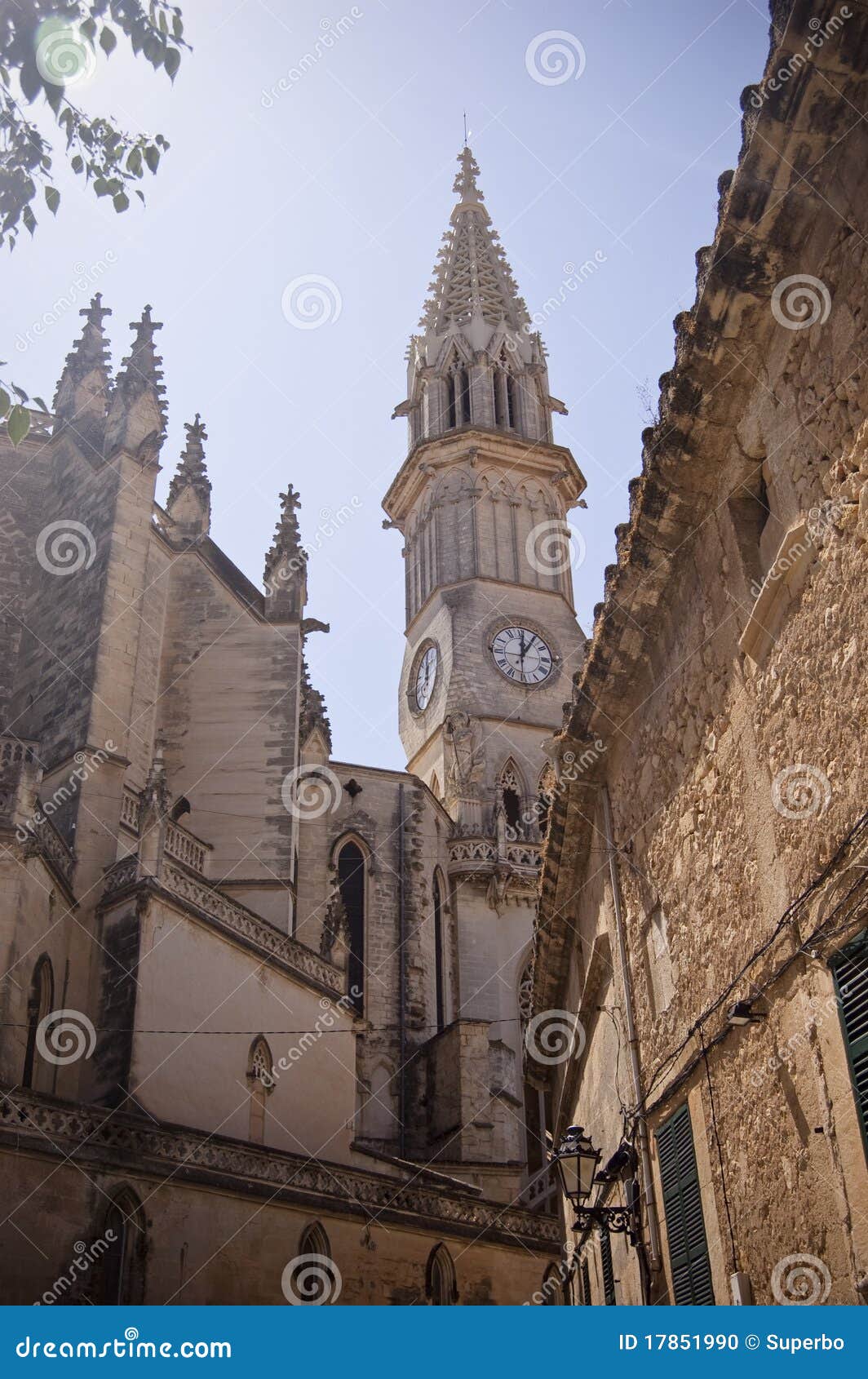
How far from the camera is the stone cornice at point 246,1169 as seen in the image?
1543 cm

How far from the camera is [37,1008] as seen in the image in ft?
57.6

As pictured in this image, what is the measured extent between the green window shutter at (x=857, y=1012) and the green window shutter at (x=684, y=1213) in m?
2.62

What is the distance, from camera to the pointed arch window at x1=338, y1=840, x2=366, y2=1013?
30.8 meters

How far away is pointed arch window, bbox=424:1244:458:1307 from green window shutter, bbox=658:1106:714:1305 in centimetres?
1273

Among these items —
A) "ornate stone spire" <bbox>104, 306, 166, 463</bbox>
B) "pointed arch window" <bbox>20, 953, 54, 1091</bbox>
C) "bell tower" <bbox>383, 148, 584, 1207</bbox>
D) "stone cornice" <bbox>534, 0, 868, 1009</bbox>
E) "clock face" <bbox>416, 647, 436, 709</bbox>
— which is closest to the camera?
"stone cornice" <bbox>534, 0, 868, 1009</bbox>

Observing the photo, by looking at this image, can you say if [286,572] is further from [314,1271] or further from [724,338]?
[724,338]

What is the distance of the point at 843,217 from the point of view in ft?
22.4

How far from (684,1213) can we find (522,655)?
32386 mm

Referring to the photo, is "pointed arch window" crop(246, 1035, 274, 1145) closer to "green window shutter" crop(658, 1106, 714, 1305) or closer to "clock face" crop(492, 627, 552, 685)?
"green window shutter" crop(658, 1106, 714, 1305)

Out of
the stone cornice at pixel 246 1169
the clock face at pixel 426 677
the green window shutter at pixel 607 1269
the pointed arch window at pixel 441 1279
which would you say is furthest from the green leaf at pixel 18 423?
the clock face at pixel 426 677

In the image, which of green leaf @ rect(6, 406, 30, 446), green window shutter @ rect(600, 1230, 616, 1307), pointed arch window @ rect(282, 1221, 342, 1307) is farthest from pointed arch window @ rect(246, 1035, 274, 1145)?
green leaf @ rect(6, 406, 30, 446)

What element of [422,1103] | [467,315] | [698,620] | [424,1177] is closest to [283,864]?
[424,1177]
